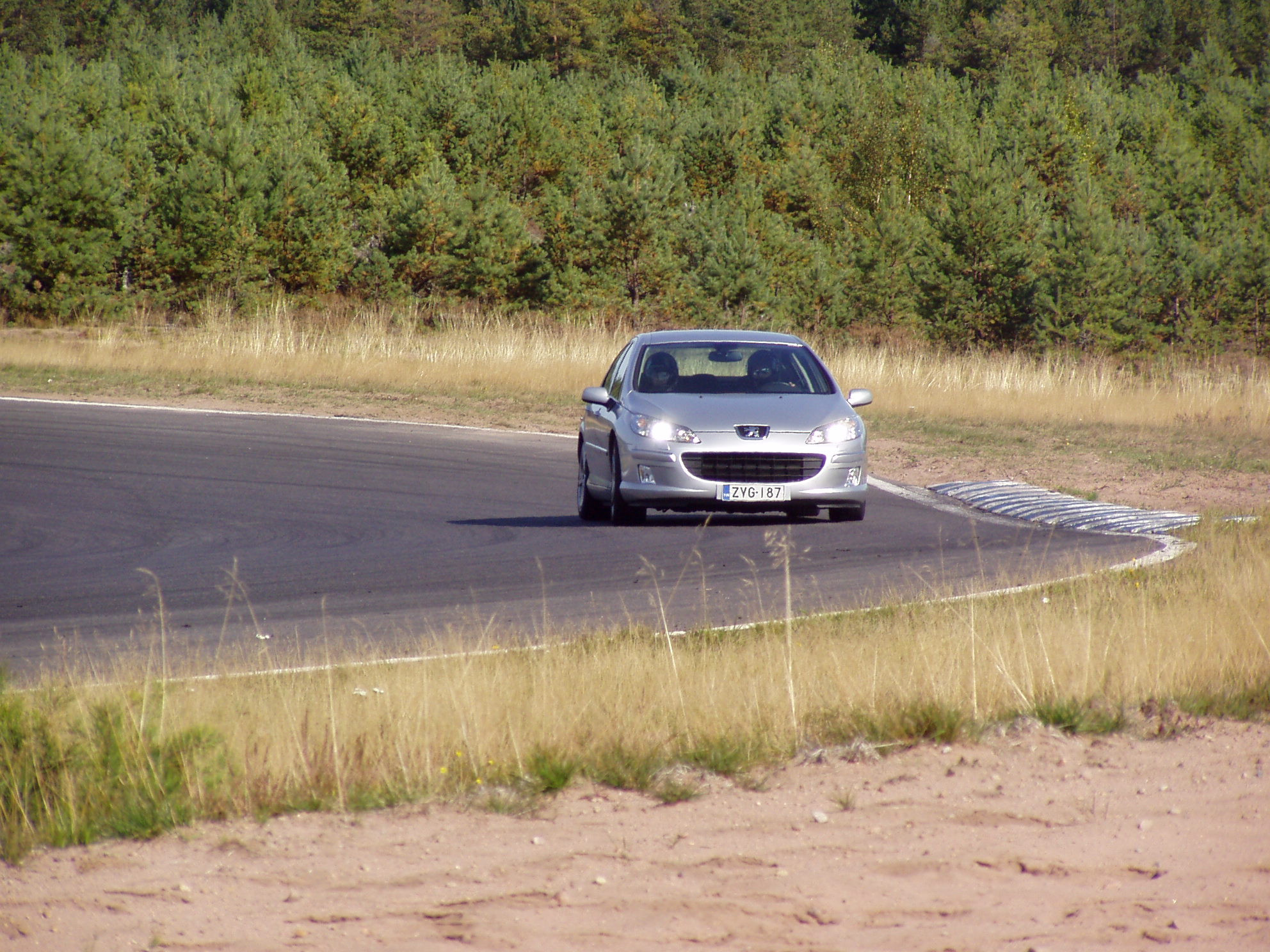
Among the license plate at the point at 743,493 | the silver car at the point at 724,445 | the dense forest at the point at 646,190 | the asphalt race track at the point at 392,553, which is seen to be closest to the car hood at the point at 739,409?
the silver car at the point at 724,445

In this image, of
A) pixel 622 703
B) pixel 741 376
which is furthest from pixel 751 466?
pixel 622 703

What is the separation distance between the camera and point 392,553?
38.4 feet

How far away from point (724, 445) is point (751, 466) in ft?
0.94

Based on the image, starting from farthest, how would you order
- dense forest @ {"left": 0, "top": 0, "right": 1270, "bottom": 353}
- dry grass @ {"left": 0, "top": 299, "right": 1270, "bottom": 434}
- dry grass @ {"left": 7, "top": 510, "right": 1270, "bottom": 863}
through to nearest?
dense forest @ {"left": 0, "top": 0, "right": 1270, "bottom": 353} → dry grass @ {"left": 0, "top": 299, "right": 1270, "bottom": 434} → dry grass @ {"left": 7, "top": 510, "right": 1270, "bottom": 863}

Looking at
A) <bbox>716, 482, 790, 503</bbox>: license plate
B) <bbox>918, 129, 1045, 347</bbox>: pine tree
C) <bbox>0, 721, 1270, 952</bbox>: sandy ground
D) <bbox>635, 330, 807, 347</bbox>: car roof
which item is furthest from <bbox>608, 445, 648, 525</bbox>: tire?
<bbox>918, 129, 1045, 347</bbox>: pine tree

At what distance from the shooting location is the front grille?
12.4m

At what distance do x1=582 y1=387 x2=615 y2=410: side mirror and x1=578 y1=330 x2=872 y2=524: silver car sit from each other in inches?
0.5

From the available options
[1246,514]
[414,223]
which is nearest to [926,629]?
[1246,514]

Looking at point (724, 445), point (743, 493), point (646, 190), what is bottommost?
point (743, 493)

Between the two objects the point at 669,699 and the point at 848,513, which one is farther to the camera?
the point at 848,513

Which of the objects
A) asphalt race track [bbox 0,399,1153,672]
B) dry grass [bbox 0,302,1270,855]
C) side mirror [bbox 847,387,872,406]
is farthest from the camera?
side mirror [bbox 847,387,872,406]

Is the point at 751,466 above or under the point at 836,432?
under

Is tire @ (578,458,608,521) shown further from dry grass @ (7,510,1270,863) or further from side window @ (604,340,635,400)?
dry grass @ (7,510,1270,863)

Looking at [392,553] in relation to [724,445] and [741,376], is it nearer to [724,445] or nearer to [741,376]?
[724,445]
